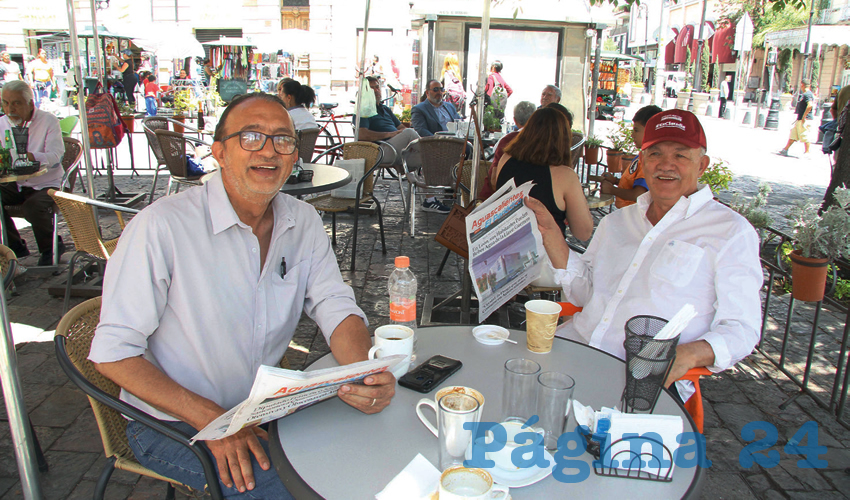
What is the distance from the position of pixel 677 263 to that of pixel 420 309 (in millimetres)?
2540

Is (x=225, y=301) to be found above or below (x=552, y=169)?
below

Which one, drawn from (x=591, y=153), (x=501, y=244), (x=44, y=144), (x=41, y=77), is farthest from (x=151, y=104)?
(x=501, y=244)

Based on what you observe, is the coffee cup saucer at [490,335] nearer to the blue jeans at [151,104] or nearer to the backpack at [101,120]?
the backpack at [101,120]

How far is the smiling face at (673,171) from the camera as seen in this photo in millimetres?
2121

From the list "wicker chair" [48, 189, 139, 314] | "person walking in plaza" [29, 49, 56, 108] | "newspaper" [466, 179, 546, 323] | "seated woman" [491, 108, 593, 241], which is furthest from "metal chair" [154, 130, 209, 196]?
"person walking in plaza" [29, 49, 56, 108]

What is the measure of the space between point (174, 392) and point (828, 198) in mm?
5802

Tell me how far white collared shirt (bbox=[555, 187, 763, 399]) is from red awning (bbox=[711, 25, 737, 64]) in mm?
35611

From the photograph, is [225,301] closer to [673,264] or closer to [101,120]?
[673,264]

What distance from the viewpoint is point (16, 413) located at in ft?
5.31

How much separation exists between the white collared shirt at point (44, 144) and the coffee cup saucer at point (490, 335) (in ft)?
15.1

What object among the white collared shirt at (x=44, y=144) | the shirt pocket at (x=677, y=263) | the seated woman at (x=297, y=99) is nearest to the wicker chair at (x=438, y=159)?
the seated woman at (x=297, y=99)

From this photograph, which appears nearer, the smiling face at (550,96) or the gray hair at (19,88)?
the gray hair at (19,88)

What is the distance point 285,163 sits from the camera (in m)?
1.81

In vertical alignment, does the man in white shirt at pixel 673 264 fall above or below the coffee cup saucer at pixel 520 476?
above
